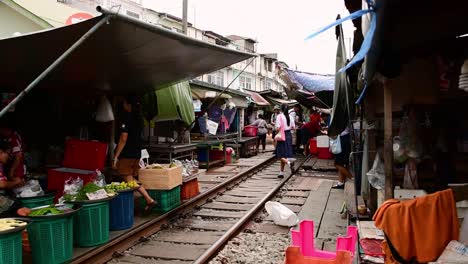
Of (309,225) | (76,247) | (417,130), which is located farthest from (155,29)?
(417,130)

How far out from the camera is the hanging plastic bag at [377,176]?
17.7 ft

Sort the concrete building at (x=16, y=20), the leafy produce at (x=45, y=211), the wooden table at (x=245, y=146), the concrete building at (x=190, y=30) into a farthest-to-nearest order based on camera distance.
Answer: the wooden table at (x=245, y=146), the concrete building at (x=190, y=30), the concrete building at (x=16, y=20), the leafy produce at (x=45, y=211)

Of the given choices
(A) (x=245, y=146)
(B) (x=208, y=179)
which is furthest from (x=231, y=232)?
(A) (x=245, y=146)

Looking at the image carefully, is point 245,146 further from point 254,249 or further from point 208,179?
point 254,249

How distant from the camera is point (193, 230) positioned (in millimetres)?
6926

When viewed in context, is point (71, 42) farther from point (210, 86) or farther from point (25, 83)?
point (210, 86)

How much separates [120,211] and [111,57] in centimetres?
248

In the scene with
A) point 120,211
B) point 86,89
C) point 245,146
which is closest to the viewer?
point 120,211

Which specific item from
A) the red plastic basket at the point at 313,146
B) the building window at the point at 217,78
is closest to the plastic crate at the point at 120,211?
the red plastic basket at the point at 313,146

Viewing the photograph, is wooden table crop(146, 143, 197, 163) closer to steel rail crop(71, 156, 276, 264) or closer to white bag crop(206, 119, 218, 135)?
steel rail crop(71, 156, 276, 264)

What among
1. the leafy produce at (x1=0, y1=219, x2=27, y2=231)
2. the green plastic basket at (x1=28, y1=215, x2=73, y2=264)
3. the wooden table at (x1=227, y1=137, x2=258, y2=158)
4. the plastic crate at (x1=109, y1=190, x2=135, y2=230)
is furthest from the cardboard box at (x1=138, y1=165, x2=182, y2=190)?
the wooden table at (x1=227, y1=137, x2=258, y2=158)

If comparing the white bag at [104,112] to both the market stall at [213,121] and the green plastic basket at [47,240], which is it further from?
the market stall at [213,121]

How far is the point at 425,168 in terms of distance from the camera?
215 inches

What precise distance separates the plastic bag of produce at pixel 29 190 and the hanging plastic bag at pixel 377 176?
491 cm
